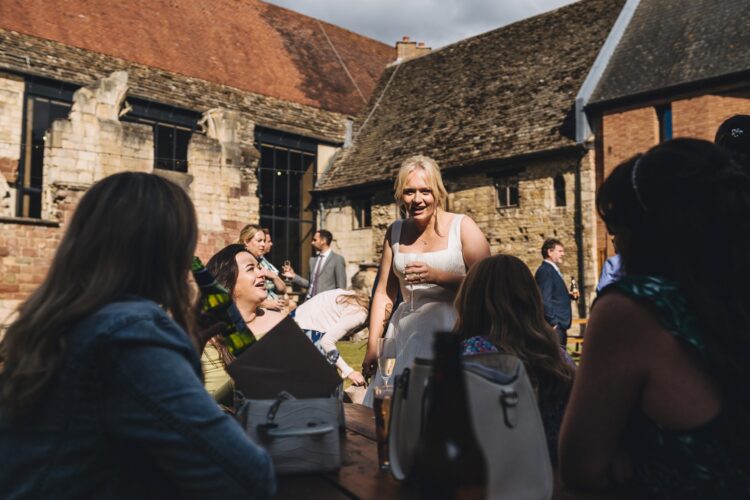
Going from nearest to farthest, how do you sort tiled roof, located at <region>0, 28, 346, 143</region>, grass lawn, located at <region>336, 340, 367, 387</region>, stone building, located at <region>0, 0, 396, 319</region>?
grass lawn, located at <region>336, 340, 367, 387</region> → stone building, located at <region>0, 0, 396, 319</region> → tiled roof, located at <region>0, 28, 346, 143</region>

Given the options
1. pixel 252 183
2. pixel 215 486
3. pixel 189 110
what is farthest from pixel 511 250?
pixel 215 486

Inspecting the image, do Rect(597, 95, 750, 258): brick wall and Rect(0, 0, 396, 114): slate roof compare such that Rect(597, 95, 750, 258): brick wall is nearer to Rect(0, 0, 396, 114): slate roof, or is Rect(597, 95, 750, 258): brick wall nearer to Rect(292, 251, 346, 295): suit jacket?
Rect(292, 251, 346, 295): suit jacket

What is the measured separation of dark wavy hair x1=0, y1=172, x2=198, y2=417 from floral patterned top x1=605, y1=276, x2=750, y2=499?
1.12 meters

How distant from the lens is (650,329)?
62.9 inches

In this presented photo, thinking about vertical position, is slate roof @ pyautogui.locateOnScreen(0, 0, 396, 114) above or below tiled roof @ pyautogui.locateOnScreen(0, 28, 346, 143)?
above

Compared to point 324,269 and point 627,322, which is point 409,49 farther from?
point 627,322

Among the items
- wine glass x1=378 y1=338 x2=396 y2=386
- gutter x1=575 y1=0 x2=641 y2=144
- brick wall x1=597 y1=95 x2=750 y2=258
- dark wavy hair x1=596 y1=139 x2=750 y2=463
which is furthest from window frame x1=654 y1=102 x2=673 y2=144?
dark wavy hair x1=596 y1=139 x2=750 y2=463

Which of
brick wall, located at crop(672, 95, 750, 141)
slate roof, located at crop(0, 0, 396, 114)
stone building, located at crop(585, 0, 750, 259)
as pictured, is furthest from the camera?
slate roof, located at crop(0, 0, 396, 114)

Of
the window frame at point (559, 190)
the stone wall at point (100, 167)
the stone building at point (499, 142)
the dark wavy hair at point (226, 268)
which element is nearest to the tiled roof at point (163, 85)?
the stone wall at point (100, 167)

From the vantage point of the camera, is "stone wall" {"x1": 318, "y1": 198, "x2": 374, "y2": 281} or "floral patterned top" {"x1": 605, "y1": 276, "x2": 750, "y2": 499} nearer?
"floral patterned top" {"x1": 605, "y1": 276, "x2": 750, "y2": 499}

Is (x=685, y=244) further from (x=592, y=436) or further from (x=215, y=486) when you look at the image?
(x=215, y=486)

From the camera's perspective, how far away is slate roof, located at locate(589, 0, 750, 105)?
1616cm

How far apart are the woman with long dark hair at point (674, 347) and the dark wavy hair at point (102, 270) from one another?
108 cm

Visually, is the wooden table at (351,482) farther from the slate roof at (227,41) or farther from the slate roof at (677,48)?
the slate roof at (227,41)
